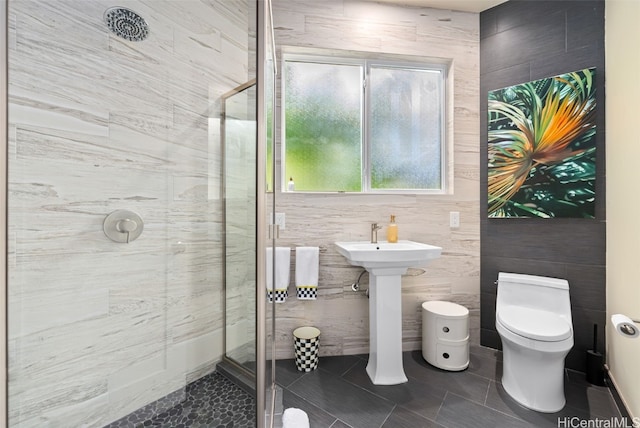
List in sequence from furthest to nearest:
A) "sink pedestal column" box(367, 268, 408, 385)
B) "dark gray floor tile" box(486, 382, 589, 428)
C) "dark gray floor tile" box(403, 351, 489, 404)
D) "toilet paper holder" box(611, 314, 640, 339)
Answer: "sink pedestal column" box(367, 268, 408, 385) < "dark gray floor tile" box(403, 351, 489, 404) < "dark gray floor tile" box(486, 382, 589, 428) < "toilet paper holder" box(611, 314, 640, 339)

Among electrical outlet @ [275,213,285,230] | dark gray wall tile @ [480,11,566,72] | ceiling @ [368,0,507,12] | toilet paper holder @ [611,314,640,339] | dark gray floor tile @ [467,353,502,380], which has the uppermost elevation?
ceiling @ [368,0,507,12]

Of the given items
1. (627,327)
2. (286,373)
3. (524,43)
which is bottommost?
(286,373)

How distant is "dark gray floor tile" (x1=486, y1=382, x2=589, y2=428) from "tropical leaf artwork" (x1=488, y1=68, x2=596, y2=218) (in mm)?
1133

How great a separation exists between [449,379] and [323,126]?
192 centimetres

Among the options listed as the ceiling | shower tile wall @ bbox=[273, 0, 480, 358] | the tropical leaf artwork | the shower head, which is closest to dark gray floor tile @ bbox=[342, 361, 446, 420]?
shower tile wall @ bbox=[273, 0, 480, 358]

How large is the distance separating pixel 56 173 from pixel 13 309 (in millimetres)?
437

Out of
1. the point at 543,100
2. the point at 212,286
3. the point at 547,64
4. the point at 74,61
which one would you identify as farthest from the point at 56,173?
the point at 547,64

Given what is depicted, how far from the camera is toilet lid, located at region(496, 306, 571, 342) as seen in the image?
1.44 meters

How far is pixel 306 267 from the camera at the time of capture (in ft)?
6.25

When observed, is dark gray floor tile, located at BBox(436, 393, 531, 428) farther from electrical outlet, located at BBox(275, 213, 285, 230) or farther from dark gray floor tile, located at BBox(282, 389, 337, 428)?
electrical outlet, located at BBox(275, 213, 285, 230)

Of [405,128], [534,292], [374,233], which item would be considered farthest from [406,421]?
[405,128]

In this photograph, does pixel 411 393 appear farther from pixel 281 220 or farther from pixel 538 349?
pixel 281 220

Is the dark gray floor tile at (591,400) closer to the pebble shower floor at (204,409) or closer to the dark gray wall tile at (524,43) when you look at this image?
the pebble shower floor at (204,409)

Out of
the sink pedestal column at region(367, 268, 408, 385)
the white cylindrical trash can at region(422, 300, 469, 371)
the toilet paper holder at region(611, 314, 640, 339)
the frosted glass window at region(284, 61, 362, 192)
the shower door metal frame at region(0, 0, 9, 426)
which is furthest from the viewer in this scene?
the frosted glass window at region(284, 61, 362, 192)
